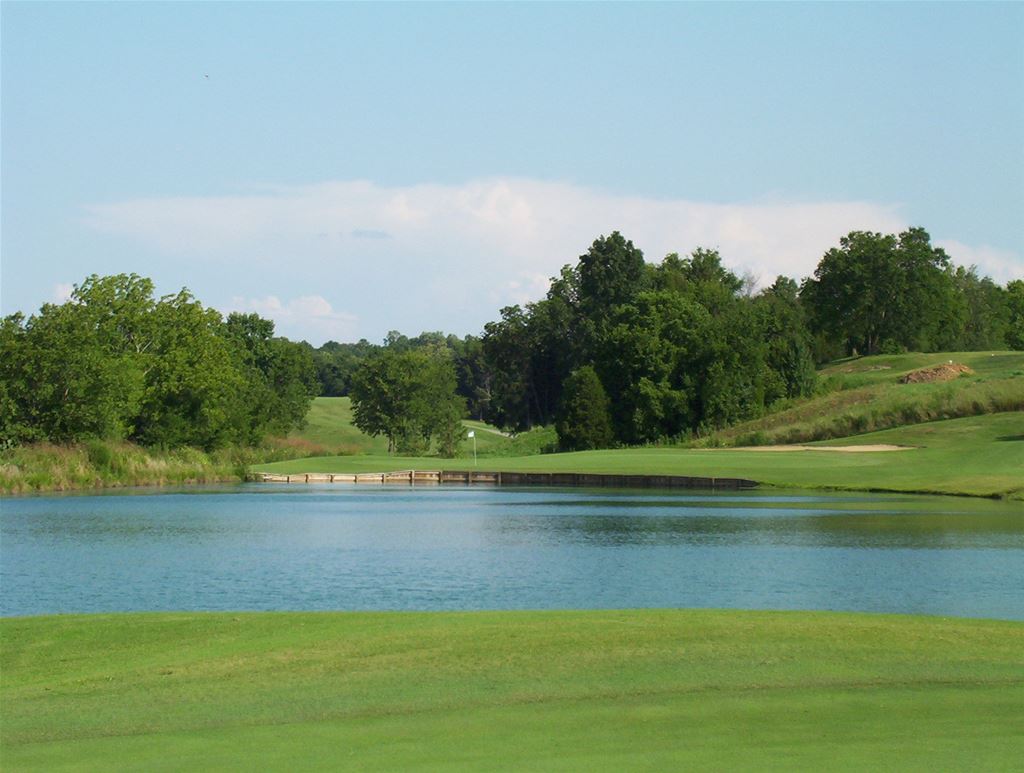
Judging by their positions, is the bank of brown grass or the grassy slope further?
the grassy slope

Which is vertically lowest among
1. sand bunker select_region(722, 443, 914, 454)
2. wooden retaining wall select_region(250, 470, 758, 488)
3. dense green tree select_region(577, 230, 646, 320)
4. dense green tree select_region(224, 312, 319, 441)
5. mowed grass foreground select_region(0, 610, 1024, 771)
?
wooden retaining wall select_region(250, 470, 758, 488)

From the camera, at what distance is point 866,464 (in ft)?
161

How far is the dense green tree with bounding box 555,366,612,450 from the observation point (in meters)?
79.1

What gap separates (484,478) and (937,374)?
3119 centimetres

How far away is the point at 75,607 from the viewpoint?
17953 mm

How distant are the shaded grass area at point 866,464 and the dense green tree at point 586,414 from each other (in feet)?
40.1

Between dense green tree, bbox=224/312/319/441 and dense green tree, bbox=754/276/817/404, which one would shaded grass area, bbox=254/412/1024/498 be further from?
dense green tree, bbox=224/312/319/441

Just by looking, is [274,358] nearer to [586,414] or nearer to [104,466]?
[586,414]

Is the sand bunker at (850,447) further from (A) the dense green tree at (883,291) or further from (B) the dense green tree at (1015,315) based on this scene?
(B) the dense green tree at (1015,315)

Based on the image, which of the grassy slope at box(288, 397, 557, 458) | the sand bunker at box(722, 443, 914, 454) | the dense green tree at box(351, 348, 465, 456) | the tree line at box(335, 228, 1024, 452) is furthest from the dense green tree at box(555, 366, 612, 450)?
the sand bunker at box(722, 443, 914, 454)

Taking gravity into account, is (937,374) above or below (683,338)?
below

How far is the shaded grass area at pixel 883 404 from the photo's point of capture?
199ft

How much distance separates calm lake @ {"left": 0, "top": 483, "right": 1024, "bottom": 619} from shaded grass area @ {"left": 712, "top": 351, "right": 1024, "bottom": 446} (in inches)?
871

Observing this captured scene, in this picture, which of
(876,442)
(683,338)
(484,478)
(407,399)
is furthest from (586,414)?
(876,442)
